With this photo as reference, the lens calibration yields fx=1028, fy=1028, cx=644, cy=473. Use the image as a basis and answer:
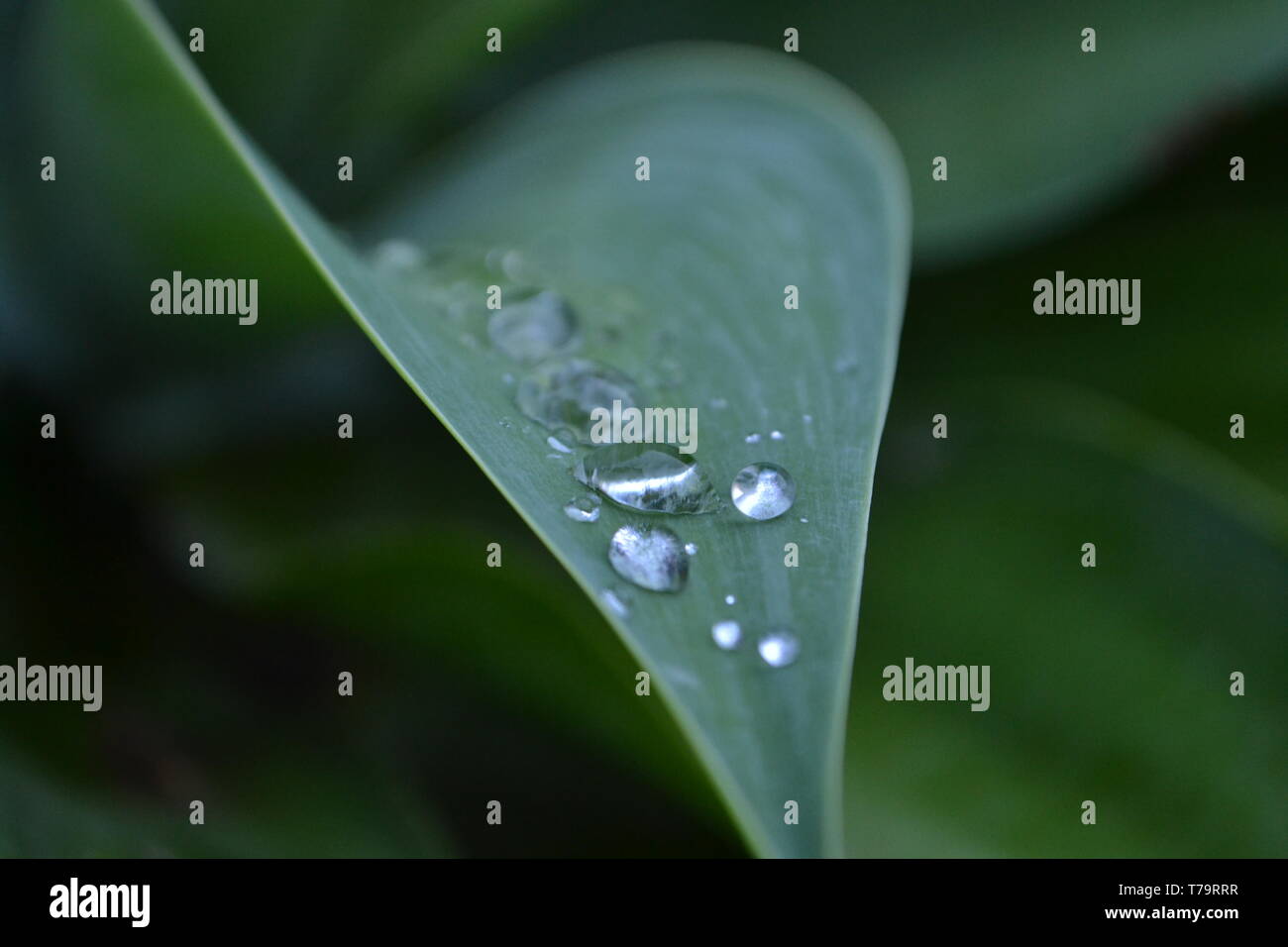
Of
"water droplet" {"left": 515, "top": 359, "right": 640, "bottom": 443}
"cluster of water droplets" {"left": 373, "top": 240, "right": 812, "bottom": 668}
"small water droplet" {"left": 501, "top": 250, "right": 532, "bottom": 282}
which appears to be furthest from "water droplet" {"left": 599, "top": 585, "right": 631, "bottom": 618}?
"small water droplet" {"left": 501, "top": 250, "right": 532, "bottom": 282}

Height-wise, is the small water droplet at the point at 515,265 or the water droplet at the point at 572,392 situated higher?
the small water droplet at the point at 515,265

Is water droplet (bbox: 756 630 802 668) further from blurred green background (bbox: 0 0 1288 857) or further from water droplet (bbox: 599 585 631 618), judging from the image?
blurred green background (bbox: 0 0 1288 857)

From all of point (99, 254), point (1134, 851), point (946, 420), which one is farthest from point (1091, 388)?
point (99, 254)

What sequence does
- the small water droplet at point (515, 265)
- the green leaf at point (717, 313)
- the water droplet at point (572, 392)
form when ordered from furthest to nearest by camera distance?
the small water droplet at point (515, 265)
the water droplet at point (572, 392)
the green leaf at point (717, 313)

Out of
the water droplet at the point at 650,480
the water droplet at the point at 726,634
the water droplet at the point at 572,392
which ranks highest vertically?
the water droplet at the point at 572,392

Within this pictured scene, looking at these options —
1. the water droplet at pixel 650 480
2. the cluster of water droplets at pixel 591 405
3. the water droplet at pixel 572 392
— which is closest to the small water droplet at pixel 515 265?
the cluster of water droplets at pixel 591 405

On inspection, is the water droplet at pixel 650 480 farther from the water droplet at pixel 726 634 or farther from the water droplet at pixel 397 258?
the water droplet at pixel 397 258

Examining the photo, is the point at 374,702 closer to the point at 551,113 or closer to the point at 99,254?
the point at 99,254

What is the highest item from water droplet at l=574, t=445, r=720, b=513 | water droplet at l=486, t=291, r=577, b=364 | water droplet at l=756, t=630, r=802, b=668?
water droplet at l=486, t=291, r=577, b=364
